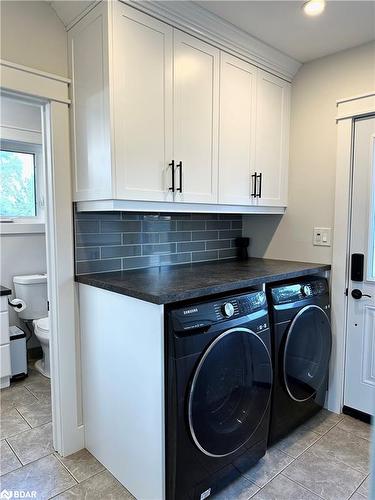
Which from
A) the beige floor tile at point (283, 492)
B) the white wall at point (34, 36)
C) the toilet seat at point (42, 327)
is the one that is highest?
the white wall at point (34, 36)

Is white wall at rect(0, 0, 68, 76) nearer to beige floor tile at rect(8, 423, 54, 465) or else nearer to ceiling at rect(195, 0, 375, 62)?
ceiling at rect(195, 0, 375, 62)

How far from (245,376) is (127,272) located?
921mm

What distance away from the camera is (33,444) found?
206 cm

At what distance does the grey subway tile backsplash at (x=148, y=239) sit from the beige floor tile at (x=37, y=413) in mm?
1152

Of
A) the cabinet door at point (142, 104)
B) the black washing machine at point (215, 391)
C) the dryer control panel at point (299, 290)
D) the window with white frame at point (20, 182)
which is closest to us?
the black washing machine at point (215, 391)

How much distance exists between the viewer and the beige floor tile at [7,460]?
1.84 m

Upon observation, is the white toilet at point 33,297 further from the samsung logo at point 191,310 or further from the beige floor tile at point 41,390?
the samsung logo at point 191,310

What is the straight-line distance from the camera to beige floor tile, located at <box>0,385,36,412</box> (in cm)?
251

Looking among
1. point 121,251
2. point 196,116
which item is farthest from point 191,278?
point 196,116

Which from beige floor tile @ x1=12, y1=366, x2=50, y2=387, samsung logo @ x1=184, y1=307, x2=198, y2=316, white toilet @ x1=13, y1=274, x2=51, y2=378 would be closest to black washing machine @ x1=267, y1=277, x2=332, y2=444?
samsung logo @ x1=184, y1=307, x2=198, y2=316

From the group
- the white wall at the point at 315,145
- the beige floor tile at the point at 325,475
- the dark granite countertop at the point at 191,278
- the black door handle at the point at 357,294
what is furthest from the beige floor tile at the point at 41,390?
the black door handle at the point at 357,294

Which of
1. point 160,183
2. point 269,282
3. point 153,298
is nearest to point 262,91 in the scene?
point 160,183

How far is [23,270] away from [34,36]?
7.03 feet

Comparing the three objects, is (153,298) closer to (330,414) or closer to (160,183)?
(160,183)
